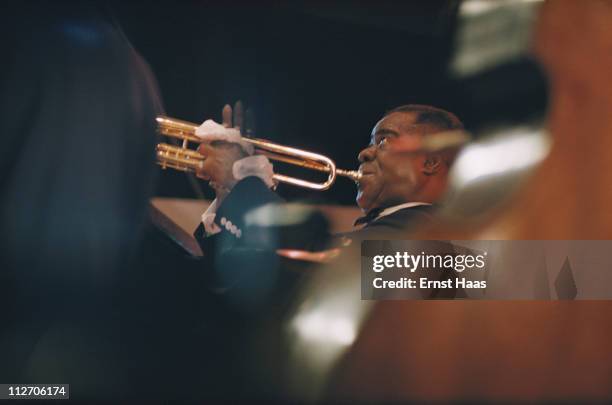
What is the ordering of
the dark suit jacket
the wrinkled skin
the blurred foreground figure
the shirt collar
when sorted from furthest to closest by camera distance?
the wrinkled skin, the shirt collar, the dark suit jacket, the blurred foreground figure

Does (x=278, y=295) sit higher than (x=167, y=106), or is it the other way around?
(x=167, y=106)

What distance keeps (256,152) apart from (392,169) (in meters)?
0.47

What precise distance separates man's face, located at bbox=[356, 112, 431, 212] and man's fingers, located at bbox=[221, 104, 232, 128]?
488 millimetres

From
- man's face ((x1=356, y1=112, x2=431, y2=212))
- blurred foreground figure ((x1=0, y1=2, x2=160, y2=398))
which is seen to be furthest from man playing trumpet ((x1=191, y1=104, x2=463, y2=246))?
blurred foreground figure ((x1=0, y1=2, x2=160, y2=398))

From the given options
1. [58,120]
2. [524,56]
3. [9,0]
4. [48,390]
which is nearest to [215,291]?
[48,390]

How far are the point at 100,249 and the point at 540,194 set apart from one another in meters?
0.73

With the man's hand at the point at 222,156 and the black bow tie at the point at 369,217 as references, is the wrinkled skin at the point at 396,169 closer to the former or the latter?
the black bow tie at the point at 369,217

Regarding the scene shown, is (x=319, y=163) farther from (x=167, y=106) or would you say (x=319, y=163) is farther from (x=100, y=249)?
(x=100, y=249)

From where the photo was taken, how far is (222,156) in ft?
7.02

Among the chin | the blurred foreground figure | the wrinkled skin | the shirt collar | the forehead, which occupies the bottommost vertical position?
the blurred foreground figure

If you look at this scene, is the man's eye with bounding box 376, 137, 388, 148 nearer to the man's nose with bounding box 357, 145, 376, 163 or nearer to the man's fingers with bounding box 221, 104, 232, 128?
the man's nose with bounding box 357, 145, 376, 163

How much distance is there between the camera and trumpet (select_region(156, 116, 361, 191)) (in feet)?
7.09

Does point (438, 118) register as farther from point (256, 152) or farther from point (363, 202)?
point (256, 152)

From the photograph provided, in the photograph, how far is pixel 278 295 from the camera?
1.47 meters
